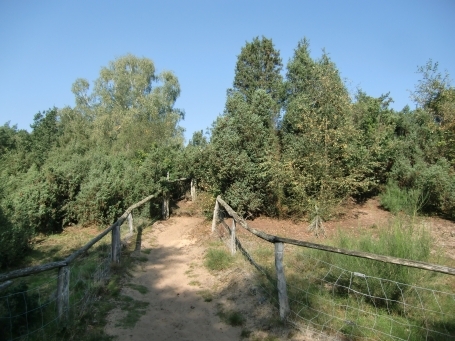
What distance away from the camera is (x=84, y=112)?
36.0 meters

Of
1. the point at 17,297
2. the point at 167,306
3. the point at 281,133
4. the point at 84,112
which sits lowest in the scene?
the point at 167,306

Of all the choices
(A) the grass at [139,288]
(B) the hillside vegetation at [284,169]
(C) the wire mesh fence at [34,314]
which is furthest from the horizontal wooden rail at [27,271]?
(B) the hillside vegetation at [284,169]

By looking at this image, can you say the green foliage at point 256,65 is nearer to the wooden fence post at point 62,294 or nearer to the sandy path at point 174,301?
the sandy path at point 174,301

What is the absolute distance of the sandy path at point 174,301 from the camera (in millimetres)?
4539

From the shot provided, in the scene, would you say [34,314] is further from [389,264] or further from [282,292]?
[389,264]

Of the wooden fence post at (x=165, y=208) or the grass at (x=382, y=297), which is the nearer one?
the grass at (x=382, y=297)

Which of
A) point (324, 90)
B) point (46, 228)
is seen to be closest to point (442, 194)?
point (324, 90)

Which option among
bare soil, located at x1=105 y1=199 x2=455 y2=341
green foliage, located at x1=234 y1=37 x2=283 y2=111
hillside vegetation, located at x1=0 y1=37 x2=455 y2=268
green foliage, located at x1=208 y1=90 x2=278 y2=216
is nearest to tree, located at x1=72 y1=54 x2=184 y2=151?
green foliage, located at x1=234 y1=37 x2=283 y2=111

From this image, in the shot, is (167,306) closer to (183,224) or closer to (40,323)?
(40,323)

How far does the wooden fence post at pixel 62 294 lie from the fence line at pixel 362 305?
294 centimetres

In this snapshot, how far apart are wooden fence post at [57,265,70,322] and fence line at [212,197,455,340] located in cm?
294

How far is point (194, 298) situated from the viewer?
19.3 ft

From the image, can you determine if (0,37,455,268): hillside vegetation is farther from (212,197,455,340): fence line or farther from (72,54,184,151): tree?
(72,54,184,151): tree

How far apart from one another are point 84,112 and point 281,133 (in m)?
27.1
